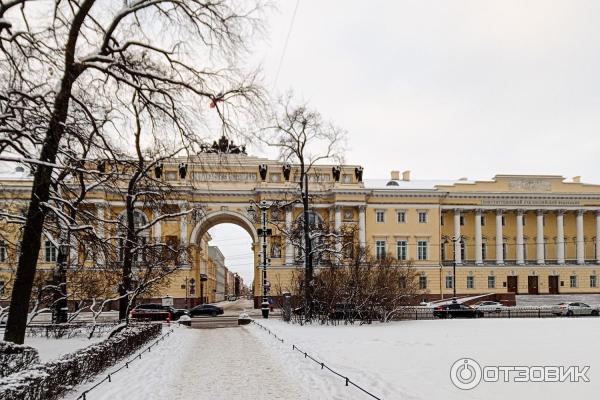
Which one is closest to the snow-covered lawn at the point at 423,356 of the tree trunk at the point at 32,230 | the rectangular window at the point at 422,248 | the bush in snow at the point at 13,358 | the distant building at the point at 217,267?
the bush in snow at the point at 13,358

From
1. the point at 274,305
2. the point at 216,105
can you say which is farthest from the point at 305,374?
the point at 274,305

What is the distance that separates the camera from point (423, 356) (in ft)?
58.3

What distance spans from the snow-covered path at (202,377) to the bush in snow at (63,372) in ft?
1.38

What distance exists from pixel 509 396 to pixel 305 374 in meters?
5.13

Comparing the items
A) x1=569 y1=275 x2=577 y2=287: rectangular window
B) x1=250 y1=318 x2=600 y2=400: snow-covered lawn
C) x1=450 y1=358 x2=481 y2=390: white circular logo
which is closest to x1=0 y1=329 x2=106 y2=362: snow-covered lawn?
x1=250 y1=318 x2=600 y2=400: snow-covered lawn

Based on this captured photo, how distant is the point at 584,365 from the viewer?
609 inches

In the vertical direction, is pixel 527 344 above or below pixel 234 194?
below

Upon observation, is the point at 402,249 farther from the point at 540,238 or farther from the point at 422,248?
the point at 540,238

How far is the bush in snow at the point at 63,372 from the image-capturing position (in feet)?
29.8

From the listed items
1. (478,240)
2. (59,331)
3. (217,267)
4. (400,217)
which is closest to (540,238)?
(478,240)

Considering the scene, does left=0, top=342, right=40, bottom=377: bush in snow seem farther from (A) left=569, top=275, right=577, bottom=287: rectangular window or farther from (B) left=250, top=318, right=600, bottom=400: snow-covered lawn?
(A) left=569, top=275, right=577, bottom=287: rectangular window

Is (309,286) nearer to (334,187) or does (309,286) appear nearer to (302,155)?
(302,155)

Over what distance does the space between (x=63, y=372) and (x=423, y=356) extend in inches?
400

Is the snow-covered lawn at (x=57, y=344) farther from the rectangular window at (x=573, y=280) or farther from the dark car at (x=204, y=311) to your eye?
the rectangular window at (x=573, y=280)
